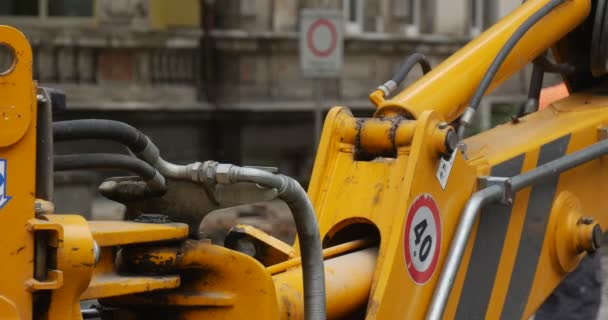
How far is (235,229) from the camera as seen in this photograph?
12.0ft

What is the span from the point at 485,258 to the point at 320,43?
9.97 metres

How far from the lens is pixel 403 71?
13.7 feet

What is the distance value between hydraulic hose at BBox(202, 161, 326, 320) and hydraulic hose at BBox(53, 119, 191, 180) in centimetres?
12

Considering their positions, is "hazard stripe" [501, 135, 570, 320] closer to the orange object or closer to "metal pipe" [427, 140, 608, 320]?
"metal pipe" [427, 140, 608, 320]

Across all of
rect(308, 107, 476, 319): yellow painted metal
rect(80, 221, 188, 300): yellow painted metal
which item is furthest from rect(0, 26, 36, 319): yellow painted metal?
rect(308, 107, 476, 319): yellow painted metal

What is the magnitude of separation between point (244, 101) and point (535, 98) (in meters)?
14.2

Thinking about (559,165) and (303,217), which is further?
(559,165)

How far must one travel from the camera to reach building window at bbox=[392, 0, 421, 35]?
20.0 m

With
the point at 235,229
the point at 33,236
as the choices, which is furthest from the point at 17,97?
the point at 235,229

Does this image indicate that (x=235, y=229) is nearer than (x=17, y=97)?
No

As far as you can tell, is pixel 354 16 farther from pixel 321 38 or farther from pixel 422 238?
pixel 422 238

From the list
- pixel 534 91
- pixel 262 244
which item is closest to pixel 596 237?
pixel 534 91

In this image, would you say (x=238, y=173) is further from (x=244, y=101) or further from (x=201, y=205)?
(x=244, y=101)

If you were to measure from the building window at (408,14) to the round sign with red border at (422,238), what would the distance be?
54.9ft
